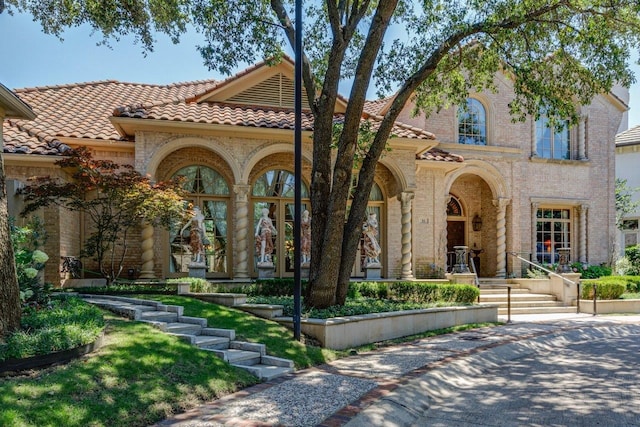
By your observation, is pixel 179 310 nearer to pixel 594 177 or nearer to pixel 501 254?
pixel 501 254

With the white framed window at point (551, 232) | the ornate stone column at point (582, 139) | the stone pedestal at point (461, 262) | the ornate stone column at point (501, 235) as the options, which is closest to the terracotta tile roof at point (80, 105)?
the stone pedestal at point (461, 262)

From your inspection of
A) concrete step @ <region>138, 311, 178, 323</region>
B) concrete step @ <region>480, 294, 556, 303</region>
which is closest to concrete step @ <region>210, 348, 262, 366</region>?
concrete step @ <region>138, 311, 178, 323</region>

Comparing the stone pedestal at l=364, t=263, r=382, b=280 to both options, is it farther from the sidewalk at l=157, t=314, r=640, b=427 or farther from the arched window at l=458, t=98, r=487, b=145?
the arched window at l=458, t=98, r=487, b=145

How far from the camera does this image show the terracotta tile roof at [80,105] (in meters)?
15.6

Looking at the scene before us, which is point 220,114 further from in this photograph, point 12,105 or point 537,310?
point 537,310

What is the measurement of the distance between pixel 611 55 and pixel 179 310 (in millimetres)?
11372

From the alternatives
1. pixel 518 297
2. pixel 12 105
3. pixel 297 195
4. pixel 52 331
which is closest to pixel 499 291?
pixel 518 297

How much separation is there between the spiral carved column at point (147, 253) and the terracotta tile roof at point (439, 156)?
9605 mm

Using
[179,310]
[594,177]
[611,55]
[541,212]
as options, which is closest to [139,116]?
[179,310]

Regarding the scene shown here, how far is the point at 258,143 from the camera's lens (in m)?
16.3

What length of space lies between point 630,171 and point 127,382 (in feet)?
106

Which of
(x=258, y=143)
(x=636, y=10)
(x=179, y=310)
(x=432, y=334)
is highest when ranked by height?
(x=636, y=10)

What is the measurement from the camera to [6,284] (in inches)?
256

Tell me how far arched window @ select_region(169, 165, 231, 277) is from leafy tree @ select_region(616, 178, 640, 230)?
868 inches
